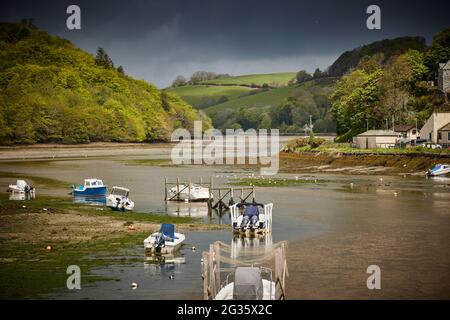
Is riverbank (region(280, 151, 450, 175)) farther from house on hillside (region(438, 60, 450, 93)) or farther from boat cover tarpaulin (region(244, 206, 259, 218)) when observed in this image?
boat cover tarpaulin (region(244, 206, 259, 218))

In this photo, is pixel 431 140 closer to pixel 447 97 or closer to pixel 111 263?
pixel 447 97

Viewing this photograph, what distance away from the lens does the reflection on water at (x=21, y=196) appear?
71.9 meters

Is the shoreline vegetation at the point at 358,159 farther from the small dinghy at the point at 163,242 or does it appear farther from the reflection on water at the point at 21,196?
the small dinghy at the point at 163,242

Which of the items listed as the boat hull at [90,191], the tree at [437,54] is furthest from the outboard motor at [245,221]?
the tree at [437,54]

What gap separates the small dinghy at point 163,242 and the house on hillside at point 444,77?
96.5 m

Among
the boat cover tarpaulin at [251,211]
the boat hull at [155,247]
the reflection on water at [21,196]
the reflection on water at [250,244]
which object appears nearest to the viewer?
the boat hull at [155,247]

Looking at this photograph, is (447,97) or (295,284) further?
(447,97)

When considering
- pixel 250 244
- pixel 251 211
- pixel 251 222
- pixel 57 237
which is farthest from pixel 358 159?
pixel 57 237

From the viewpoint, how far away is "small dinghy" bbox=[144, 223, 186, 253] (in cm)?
4347

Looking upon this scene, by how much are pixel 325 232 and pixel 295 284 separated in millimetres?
16177

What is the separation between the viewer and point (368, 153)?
113 meters

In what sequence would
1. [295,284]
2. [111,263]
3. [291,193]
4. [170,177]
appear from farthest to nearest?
1. [170,177]
2. [291,193]
3. [111,263]
4. [295,284]

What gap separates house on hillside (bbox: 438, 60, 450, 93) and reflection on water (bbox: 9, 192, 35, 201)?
81.4 metres
